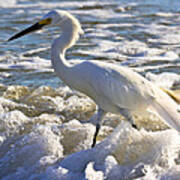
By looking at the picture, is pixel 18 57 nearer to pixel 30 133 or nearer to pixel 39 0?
pixel 30 133

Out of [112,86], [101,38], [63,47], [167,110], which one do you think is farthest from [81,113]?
[101,38]

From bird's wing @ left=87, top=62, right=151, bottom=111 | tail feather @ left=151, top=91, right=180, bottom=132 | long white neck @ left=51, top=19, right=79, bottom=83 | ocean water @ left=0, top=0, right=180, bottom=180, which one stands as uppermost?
long white neck @ left=51, top=19, right=79, bottom=83

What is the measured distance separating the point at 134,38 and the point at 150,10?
12.1ft

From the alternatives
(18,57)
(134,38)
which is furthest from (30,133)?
(134,38)

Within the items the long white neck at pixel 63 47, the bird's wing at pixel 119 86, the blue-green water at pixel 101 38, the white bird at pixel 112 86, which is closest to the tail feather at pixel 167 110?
Answer: the white bird at pixel 112 86

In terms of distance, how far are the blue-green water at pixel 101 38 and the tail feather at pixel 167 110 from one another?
9.17 ft

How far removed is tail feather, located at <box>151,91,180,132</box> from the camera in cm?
406

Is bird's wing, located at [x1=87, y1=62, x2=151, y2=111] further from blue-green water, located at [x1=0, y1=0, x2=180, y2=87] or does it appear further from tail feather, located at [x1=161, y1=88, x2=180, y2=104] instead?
blue-green water, located at [x1=0, y1=0, x2=180, y2=87]

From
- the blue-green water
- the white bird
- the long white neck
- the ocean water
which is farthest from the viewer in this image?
the blue-green water

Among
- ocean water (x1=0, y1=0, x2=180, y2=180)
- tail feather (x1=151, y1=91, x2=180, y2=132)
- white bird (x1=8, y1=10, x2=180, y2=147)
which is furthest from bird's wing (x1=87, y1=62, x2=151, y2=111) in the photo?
ocean water (x1=0, y1=0, x2=180, y2=180)

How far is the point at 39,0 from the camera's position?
16.0 meters

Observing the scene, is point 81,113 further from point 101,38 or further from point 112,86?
point 101,38

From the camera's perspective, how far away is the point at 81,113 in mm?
5660

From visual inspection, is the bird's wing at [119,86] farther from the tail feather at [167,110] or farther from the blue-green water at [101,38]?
the blue-green water at [101,38]
